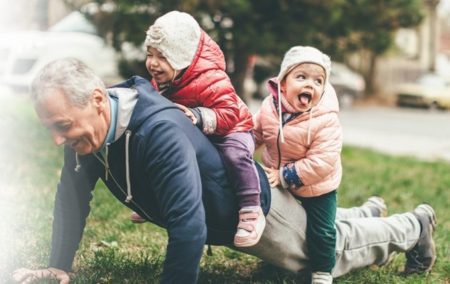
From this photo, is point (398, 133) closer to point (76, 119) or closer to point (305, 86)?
point (305, 86)

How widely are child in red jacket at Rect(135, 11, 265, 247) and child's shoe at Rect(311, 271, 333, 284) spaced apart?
0.48 m

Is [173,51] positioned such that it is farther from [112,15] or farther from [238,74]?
[238,74]

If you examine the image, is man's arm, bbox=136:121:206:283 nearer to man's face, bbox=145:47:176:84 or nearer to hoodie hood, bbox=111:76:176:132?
hoodie hood, bbox=111:76:176:132

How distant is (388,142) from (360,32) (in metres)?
2.84

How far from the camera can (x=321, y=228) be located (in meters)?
3.04

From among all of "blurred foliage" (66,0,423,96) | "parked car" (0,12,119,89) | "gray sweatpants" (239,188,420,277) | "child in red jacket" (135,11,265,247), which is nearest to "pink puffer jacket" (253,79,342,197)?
"gray sweatpants" (239,188,420,277)

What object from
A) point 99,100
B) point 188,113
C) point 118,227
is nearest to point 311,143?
point 188,113

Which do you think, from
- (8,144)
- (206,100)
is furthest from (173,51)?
(8,144)

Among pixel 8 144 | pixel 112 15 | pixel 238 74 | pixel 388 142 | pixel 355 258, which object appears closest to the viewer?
pixel 355 258

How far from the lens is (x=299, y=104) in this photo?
2.94 meters

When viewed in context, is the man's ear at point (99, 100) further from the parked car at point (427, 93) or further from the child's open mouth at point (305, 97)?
the parked car at point (427, 93)

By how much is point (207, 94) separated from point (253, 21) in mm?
5847

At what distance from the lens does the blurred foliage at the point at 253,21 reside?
7910 millimetres

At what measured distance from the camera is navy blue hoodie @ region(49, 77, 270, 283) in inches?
92.0
